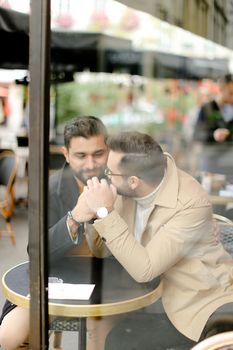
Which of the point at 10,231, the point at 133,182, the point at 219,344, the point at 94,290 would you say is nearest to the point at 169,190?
the point at 133,182

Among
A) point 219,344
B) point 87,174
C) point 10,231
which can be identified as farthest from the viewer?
point 10,231

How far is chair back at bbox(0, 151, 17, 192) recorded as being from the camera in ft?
16.7

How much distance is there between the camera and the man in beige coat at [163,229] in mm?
1831

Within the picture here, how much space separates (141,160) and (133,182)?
0.09m

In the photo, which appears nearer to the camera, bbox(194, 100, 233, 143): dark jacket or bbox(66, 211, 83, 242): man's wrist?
bbox(66, 211, 83, 242): man's wrist

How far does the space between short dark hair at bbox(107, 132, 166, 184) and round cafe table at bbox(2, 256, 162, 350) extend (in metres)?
0.36

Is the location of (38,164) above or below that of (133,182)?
above

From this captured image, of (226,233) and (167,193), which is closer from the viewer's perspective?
(167,193)

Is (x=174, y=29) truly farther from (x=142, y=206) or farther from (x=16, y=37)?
(x=142, y=206)

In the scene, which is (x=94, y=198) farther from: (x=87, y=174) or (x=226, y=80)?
(x=226, y=80)

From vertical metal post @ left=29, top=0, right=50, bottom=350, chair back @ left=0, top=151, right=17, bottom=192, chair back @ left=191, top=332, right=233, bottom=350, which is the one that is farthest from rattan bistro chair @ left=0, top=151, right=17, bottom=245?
chair back @ left=191, top=332, right=233, bottom=350

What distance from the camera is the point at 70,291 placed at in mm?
1896

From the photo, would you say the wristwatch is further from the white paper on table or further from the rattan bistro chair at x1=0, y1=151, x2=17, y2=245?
the rattan bistro chair at x1=0, y1=151, x2=17, y2=245

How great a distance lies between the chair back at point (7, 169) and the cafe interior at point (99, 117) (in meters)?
0.01
